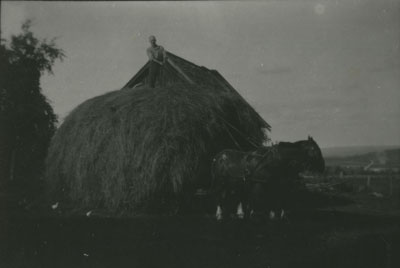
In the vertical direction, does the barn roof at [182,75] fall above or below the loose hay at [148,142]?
above

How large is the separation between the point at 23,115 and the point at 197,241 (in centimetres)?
1410

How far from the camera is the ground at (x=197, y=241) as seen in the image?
542 cm

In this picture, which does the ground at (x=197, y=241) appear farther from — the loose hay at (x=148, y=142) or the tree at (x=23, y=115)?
the tree at (x=23, y=115)

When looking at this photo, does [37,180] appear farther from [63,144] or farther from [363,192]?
[363,192]

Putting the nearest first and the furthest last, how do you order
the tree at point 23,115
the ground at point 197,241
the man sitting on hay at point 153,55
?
the ground at point 197,241
the man sitting on hay at point 153,55
the tree at point 23,115

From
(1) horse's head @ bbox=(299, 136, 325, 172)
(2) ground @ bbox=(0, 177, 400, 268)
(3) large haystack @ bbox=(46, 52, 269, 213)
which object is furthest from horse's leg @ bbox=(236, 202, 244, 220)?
(1) horse's head @ bbox=(299, 136, 325, 172)

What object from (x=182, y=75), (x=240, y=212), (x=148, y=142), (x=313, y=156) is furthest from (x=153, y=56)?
(x=313, y=156)

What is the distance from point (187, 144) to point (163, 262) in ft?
13.5

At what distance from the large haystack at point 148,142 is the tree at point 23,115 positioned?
8126 millimetres

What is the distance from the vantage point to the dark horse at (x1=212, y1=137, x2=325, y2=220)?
26.1 feet

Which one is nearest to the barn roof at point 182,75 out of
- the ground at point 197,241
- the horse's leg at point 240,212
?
the horse's leg at point 240,212

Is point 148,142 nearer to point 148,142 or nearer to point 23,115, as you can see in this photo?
point 148,142

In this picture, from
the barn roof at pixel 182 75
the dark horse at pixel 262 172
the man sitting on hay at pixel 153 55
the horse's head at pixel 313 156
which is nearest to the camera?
the horse's head at pixel 313 156

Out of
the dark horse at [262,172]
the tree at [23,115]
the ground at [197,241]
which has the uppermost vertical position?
the tree at [23,115]
